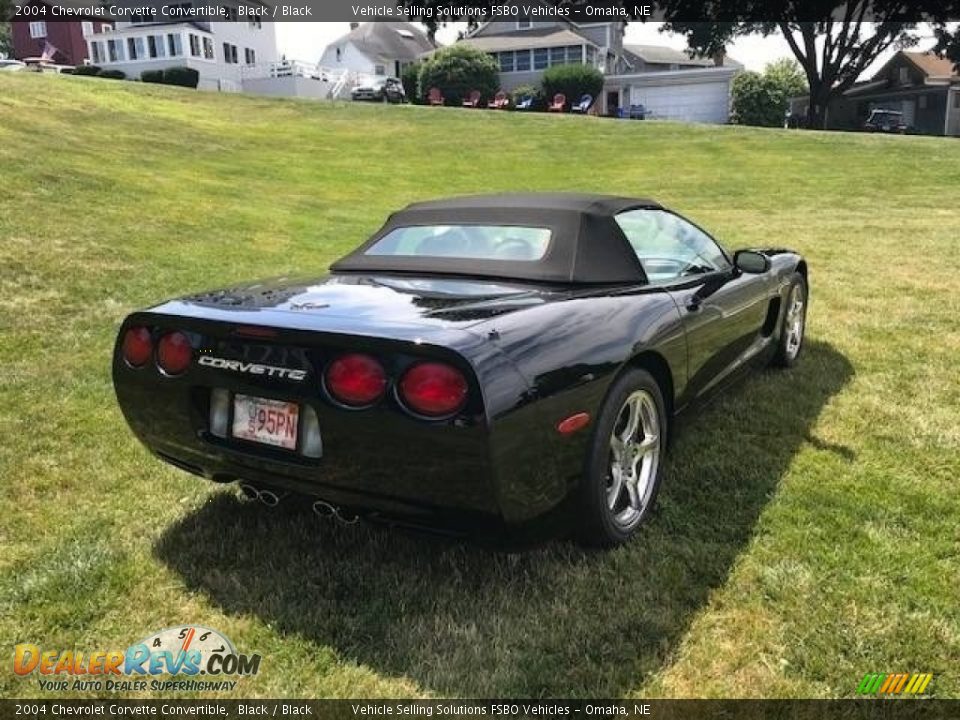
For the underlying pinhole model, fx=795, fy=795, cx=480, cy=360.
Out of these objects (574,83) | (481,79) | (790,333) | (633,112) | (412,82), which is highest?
(412,82)

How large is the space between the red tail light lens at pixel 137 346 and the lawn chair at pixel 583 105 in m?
37.7

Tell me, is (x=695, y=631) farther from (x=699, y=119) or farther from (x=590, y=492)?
(x=699, y=119)

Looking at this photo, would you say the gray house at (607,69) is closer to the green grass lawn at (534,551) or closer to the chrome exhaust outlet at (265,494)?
the green grass lawn at (534,551)

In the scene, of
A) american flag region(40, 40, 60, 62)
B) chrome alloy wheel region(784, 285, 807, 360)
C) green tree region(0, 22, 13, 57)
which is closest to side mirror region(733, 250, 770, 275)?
chrome alloy wheel region(784, 285, 807, 360)

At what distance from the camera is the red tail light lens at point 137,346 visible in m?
2.86

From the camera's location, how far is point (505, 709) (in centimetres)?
221

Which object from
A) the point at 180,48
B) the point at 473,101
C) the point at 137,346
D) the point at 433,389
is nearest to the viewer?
the point at 433,389

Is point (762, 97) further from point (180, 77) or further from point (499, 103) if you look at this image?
point (180, 77)

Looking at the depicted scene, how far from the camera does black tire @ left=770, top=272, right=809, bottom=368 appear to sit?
5008 mm

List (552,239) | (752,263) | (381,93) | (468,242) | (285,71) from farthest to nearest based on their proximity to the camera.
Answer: (285,71), (381,93), (752,263), (468,242), (552,239)

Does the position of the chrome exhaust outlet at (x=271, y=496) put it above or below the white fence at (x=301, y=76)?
below

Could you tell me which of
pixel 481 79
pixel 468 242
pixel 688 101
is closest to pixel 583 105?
pixel 481 79

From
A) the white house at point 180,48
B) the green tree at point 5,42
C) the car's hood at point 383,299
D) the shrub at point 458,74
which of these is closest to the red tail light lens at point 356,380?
the car's hood at point 383,299

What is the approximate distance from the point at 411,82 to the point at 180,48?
13.3m
